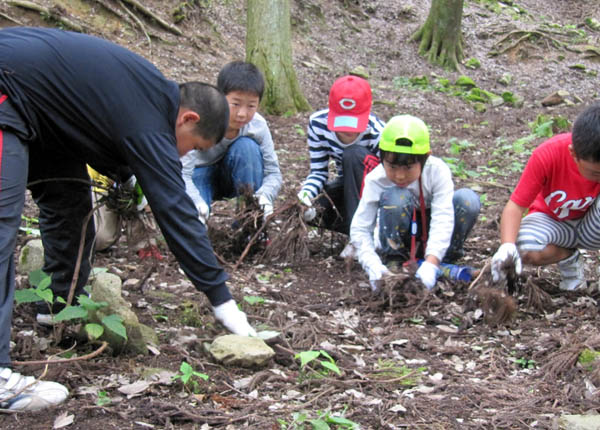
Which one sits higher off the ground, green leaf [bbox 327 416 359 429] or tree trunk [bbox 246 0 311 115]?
tree trunk [bbox 246 0 311 115]

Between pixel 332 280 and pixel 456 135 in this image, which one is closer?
pixel 332 280

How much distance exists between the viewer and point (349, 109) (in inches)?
144

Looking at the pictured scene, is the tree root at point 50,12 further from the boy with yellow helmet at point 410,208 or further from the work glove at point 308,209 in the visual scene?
the boy with yellow helmet at point 410,208

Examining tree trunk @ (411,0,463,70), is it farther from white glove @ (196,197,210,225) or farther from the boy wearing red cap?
white glove @ (196,197,210,225)

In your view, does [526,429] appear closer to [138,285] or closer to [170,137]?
[170,137]

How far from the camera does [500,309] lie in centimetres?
278

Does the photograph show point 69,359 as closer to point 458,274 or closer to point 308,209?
point 308,209

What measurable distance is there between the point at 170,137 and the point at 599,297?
2.30 metres

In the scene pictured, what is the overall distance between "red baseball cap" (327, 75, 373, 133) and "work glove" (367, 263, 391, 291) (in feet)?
2.91

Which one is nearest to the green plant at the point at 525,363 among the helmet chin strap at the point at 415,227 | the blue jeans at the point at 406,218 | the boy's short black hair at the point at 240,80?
the helmet chin strap at the point at 415,227

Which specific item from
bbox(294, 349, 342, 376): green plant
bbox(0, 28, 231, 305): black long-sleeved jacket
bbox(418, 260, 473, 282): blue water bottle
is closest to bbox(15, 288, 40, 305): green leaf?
bbox(0, 28, 231, 305): black long-sleeved jacket

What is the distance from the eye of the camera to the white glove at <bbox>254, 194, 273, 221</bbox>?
12.0 ft

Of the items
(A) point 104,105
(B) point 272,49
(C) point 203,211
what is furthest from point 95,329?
(B) point 272,49

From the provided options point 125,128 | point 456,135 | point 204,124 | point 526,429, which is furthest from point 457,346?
point 456,135
